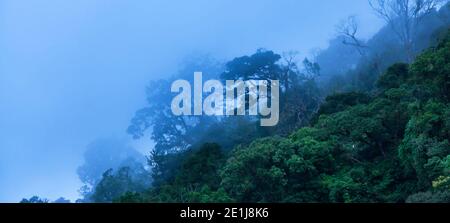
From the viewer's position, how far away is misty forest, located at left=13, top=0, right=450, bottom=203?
28.4ft

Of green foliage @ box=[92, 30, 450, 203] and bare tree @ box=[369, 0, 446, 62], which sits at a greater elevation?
bare tree @ box=[369, 0, 446, 62]

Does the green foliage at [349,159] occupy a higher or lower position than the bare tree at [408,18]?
lower

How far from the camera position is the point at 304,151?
9.92 m

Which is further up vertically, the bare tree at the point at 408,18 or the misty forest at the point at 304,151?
the bare tree at the point at 408,18

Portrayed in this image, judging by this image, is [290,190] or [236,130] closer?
[290,190]

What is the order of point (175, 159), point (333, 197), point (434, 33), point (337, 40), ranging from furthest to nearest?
1. point (337, 40)
2. point (434, 33)
3. point (175, 159)
4. point (333, 197)

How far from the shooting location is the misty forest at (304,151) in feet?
28.4

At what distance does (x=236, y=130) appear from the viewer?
1323cm
